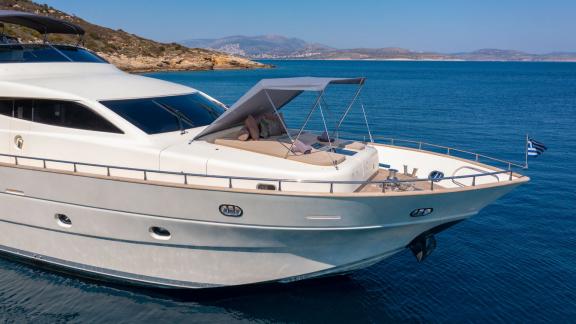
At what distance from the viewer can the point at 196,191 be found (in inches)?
253

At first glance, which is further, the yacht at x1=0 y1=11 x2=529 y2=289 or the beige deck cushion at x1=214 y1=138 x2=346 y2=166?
the beige deck cushion at x1=214 y1=138 x2=346 y2=166

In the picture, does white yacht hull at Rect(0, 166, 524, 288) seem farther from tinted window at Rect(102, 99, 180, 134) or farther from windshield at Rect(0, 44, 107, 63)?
windshield at Rect(0, 44, 107, 63)

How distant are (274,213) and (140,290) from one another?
11.0 feet

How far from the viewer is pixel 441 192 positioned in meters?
6.37

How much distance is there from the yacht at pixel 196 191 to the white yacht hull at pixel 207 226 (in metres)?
0.02

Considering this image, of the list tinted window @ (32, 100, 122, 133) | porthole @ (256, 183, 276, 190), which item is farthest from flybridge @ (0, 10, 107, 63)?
porthole @ (256, 183, 276, 190)

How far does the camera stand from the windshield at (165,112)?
298 inches

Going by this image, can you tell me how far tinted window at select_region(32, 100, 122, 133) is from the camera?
24.5ft

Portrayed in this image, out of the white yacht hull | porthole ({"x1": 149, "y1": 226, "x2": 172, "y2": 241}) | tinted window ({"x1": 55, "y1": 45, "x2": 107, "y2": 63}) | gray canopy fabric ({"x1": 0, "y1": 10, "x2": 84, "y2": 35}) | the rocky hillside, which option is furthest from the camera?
the rocky hillside

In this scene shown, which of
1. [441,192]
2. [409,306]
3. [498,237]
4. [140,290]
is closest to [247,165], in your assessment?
[441,192]

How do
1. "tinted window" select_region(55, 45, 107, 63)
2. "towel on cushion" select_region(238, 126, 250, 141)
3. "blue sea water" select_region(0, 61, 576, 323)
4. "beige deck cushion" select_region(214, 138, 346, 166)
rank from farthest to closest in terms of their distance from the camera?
"tinted window" select_region(55, 45, 107, 63)
"blue sea water" select_region(0, 61, 576, 323)
"towel on cushion" select_region(238, 126, 250, 141)
"beige deck cushion" select_region(214, 138, 346, 166)

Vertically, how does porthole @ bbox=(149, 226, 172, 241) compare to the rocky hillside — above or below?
below

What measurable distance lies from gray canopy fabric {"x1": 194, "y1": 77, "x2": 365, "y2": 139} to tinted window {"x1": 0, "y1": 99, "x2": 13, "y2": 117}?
140 inches

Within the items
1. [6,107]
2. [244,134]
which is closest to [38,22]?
[6,107]
